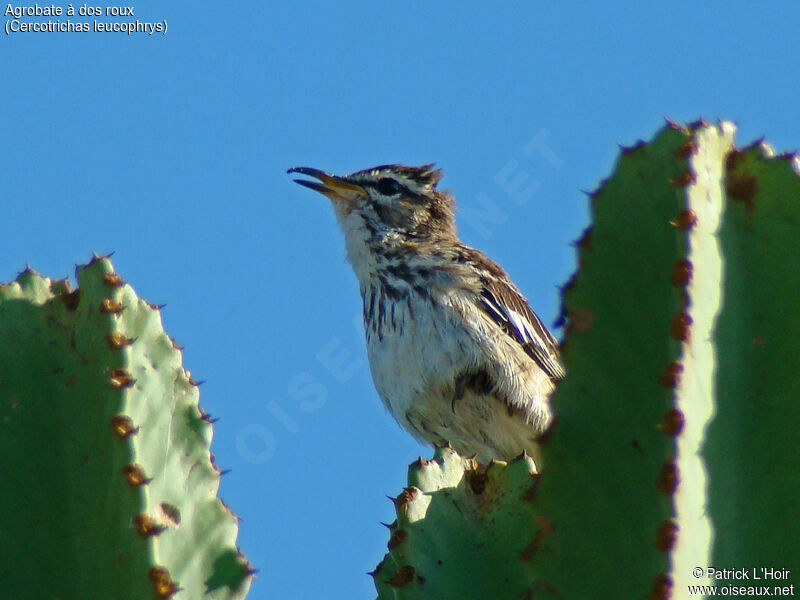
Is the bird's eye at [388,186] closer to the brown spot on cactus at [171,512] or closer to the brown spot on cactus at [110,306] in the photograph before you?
the brown spot on cactus at [110,306]

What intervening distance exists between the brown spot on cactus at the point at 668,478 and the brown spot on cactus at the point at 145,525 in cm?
135

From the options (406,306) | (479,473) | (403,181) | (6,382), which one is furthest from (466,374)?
(6,382)

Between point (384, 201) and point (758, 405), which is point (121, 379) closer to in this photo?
Result: point (758, 405)

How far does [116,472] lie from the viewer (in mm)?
3225

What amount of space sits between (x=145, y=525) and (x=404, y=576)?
796 millimetres

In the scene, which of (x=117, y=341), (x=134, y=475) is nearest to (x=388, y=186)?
(x=117, y=341)


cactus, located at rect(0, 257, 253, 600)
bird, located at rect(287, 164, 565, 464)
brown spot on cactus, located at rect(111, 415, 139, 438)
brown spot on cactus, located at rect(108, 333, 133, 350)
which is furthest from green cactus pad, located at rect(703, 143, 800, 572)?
bird, located at rect(287, 164, 565, 464)

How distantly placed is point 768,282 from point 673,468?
574 millimetres

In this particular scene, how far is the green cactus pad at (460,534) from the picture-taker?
11.5ft

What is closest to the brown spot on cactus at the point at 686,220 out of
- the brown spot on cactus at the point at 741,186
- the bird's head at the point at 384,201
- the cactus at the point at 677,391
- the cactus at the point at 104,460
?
the cactus at the point at 677,391

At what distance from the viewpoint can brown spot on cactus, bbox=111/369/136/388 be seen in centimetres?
324

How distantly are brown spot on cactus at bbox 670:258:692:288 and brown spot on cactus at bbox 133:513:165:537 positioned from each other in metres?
1.50

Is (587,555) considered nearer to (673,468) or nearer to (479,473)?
(673,468)

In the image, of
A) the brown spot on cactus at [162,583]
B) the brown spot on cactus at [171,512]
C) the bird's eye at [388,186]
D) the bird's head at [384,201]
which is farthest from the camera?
the bird's eye at [388,186]
